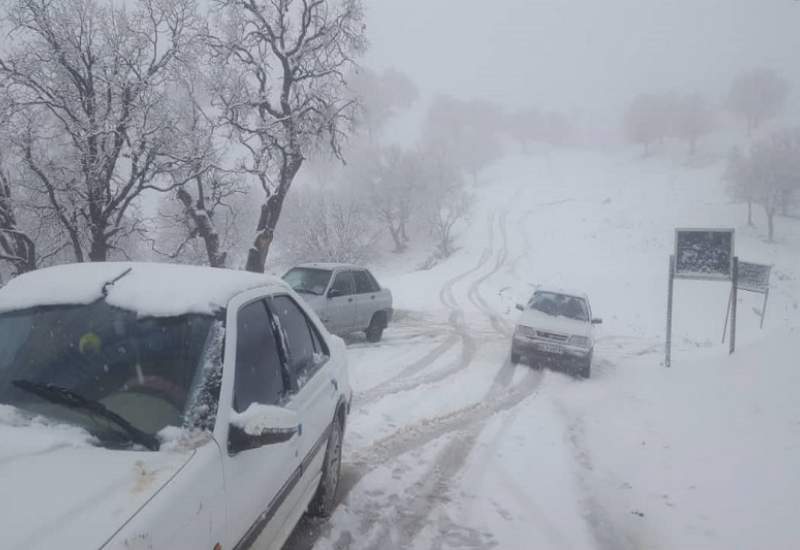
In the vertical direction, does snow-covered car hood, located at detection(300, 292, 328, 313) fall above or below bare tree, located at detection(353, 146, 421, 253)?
below

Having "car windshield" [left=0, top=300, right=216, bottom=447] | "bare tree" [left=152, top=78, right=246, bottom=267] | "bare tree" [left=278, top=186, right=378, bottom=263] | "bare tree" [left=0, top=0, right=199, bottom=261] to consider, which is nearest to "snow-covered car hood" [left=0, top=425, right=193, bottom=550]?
"car windshield" [left=0, top=300, right=216, bottom=447]

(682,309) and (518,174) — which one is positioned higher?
(518,174)

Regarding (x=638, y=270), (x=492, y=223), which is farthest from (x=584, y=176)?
(x=638, y=270)

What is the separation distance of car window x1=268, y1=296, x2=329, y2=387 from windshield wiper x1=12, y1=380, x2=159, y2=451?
1058mm

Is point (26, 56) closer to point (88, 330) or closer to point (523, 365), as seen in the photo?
point (88, 330)

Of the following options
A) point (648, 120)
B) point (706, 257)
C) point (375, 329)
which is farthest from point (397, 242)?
point (648, 120)

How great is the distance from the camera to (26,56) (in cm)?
1109

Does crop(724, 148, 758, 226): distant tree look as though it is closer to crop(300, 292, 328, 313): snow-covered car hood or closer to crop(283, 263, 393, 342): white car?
crop(283, 263, 393, 342): white car

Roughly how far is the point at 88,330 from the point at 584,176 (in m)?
66.1

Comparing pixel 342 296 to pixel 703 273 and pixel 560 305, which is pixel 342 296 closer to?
pixel 560 305

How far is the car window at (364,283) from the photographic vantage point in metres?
11.0

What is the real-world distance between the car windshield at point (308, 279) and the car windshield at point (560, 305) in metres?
4.92

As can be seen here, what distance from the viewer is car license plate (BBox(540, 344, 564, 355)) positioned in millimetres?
9914

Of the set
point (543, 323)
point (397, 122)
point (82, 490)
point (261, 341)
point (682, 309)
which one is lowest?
point (682, 309)
